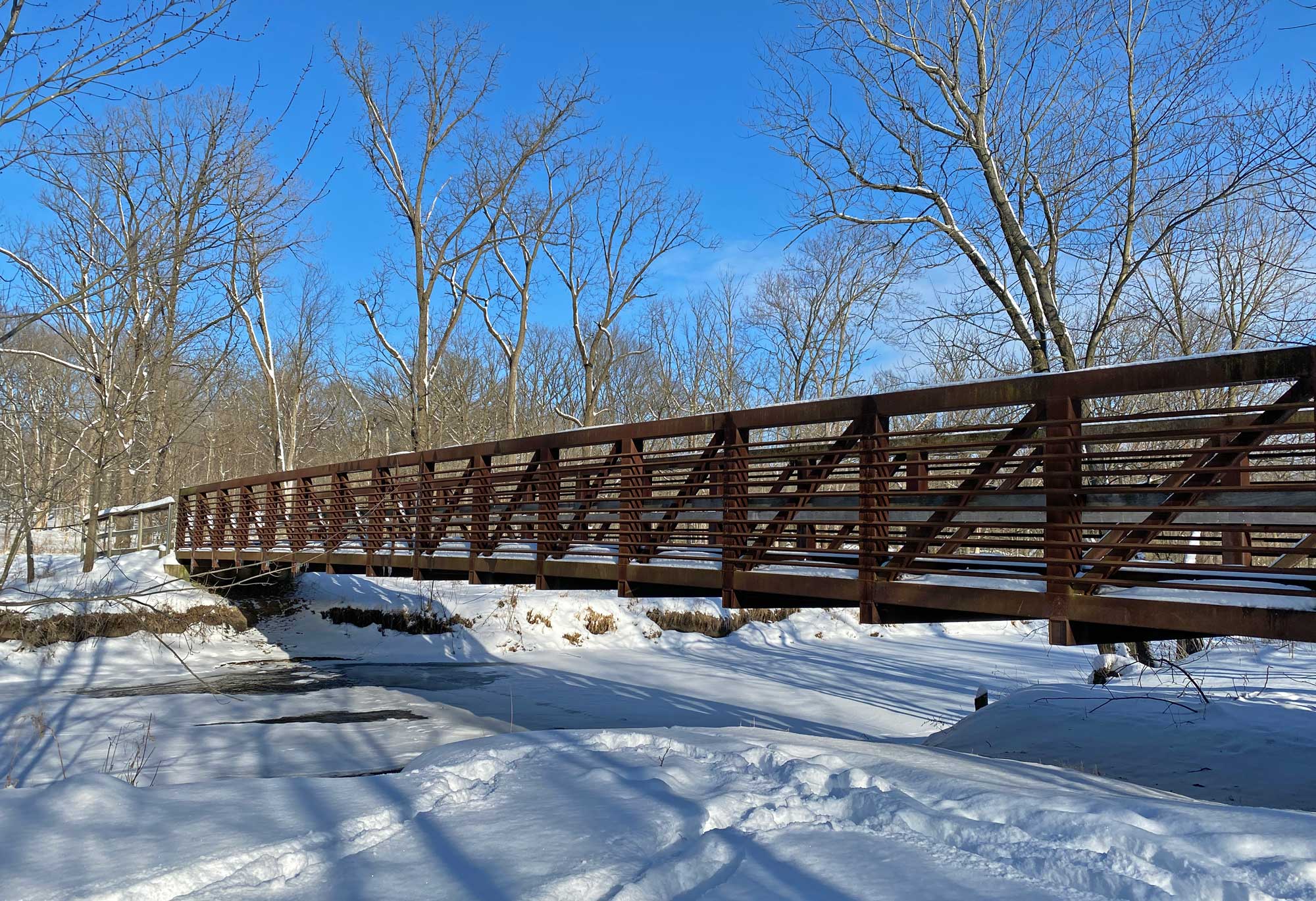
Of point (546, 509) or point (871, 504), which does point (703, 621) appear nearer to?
point (546, 509)

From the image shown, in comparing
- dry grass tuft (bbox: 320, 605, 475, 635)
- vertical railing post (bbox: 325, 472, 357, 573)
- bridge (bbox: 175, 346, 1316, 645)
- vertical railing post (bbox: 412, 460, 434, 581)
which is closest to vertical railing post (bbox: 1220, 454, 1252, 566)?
bridge (bbox: 175, 346, 1316, 645)

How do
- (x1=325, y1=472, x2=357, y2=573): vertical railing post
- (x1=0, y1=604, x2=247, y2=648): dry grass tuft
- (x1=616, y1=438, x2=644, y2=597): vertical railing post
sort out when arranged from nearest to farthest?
1. (x1=616, y1=438, x2=644, y2=597): vertical railing post
2. (x1=325, y1=472, x2=357, y2=573): vertical railing post
3. (x1=0, y1=604, x2=247, y2=648): dry grass tuft

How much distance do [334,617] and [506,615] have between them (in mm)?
3777

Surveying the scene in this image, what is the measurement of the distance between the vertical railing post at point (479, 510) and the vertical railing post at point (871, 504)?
515 centimetres

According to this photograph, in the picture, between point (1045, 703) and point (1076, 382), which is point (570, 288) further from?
point (1076, 382)

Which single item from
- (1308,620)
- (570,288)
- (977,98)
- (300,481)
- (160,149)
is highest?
(570,288)

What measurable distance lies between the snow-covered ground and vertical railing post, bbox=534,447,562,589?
1.90 m

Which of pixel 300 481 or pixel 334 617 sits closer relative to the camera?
pixel 300 481

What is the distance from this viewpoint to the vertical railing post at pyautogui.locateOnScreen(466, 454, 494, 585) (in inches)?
399

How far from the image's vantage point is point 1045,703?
8570 mm

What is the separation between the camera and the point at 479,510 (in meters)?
10.4

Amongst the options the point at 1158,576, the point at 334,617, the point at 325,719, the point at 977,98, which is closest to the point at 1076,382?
the point at 1158,576

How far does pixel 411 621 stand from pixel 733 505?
39.3 ft

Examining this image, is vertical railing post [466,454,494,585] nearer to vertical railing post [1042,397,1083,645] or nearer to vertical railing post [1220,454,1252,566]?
vertical railing post [1042,397,1083,645]
